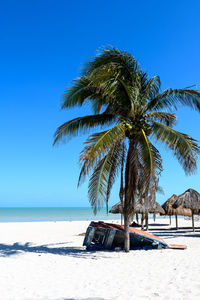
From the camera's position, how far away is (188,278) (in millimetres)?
5273

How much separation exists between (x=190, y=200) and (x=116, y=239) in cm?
819

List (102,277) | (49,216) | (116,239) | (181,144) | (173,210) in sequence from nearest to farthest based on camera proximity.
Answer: (102,277), (181,144), (116,239), (173,210), (49,216)

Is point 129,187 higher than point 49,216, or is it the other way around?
point 129,187

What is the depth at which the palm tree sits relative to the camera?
7.88 meters

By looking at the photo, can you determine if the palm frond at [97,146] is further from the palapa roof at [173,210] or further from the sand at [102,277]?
the palapa roof at [173,210]

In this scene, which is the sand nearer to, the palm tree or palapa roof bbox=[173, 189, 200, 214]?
the palm tree

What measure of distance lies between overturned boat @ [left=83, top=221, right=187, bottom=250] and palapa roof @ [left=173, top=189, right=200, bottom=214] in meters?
7.27

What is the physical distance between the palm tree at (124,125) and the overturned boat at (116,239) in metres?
0.79

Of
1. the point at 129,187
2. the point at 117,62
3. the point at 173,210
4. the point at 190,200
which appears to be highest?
the point at 117,62

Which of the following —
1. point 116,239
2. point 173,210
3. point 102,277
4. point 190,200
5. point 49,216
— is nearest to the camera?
point 102,277

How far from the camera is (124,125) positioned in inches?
327

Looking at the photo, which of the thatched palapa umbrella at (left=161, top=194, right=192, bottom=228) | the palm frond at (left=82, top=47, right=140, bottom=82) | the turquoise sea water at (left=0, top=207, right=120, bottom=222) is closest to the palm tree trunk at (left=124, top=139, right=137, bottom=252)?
the palm frond at (left=82, top=47, right=140, bottom=82)

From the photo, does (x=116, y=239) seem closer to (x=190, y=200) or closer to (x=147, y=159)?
(x=147, y=159)

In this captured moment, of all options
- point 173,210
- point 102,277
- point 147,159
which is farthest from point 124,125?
point 173,210
